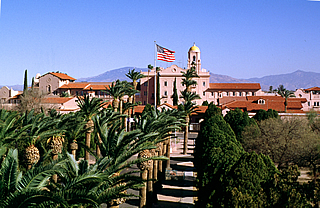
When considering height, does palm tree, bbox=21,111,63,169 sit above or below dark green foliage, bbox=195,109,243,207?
above

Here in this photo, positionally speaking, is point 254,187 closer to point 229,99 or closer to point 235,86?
point 229,99

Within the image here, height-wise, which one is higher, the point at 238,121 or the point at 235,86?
the point at 235,86

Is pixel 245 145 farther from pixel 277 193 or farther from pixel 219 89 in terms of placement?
pixel 219 89

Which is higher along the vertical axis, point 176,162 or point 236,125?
point 236,125

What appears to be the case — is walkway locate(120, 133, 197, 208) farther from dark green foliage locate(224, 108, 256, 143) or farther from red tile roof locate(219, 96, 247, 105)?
red tile roof locate(219, 96, 247, 105)

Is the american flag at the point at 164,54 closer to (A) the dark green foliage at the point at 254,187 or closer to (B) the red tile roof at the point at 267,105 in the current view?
(A) the dark green foliage at the point at 254,187

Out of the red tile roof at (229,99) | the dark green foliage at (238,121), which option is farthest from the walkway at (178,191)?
the red tile roof at (229,99)

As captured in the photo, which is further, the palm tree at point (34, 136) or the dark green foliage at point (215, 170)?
the palm tree at point (34, 136)

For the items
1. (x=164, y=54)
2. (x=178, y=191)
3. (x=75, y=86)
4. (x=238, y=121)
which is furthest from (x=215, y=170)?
(x=75, y=86)

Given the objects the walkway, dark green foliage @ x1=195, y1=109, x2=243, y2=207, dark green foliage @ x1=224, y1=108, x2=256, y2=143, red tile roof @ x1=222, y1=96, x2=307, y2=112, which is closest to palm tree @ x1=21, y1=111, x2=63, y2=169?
the walkway

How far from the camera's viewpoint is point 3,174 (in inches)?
343

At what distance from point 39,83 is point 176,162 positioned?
64.5m

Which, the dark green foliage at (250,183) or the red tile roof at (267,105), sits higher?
the red tile roof at (267,105)

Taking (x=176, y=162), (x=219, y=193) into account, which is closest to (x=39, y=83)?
(x=176, y=162)
